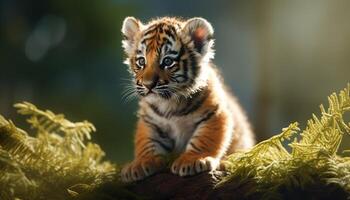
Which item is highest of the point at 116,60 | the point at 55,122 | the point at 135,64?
the point at 116,60

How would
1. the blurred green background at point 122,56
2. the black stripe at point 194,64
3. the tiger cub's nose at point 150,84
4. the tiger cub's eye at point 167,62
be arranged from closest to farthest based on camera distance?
the tiger cub's nose at point 150,84 < the tiger cub's eye at point 167,62 < the black stripe at point 194,64 < the blurred green background at point 122,56

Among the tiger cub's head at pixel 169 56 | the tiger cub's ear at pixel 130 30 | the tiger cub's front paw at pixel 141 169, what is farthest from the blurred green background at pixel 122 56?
the tiger cub's front paw at pixel 141 169

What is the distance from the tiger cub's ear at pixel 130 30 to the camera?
2.71 m

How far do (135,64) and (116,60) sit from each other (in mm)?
4171

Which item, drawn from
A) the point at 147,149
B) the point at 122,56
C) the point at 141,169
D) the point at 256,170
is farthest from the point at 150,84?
the point at 122,56

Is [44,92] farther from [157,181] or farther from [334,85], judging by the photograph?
[157,181]

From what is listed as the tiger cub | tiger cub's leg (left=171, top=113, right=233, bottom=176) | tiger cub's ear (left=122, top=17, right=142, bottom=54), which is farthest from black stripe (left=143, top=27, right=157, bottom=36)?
tiger cub's leg (left=171, top=113, right=233, bottom=176)

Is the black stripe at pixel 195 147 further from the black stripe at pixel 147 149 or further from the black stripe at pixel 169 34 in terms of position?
the black stripe at pixel 169 34

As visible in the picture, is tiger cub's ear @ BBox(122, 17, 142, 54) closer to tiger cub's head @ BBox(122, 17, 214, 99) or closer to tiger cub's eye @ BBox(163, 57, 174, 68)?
tiger cub's head @ BBox(122, 17, 214, 99)

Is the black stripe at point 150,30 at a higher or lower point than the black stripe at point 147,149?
higher

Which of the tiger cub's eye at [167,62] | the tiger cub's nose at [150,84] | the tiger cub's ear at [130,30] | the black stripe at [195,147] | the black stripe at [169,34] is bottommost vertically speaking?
the black stripe at [195,147]

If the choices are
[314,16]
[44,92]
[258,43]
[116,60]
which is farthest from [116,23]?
[314,16]

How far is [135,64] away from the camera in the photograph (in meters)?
2.51

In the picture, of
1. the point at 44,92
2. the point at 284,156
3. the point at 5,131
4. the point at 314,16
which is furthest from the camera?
the point at 314,16
